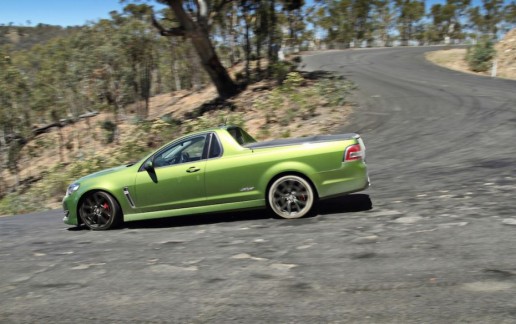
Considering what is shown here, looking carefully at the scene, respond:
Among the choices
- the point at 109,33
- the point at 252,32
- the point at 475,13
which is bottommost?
the point at 252,32

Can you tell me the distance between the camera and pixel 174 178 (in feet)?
24.4

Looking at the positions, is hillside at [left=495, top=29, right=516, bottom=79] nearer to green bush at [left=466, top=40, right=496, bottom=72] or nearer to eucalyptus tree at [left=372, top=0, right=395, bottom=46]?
green bush at [left=466, top=40, right=496, bottom=72]

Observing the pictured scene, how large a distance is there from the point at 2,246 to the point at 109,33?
29276mm

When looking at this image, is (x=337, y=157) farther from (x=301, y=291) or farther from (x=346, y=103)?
(x=346, y=103)

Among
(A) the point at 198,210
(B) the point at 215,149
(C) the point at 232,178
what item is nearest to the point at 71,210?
(A) the point at 198,210

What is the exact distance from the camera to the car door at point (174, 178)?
738 centimetres

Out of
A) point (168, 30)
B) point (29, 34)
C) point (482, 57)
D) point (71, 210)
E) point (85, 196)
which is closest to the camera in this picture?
point (85, 196)

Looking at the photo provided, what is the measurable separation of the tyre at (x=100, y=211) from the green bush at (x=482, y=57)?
2422 cm

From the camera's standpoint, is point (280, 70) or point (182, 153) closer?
point (182, 153)

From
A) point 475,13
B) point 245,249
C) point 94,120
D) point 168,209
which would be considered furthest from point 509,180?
point 475,13

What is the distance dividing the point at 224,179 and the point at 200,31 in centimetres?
1884

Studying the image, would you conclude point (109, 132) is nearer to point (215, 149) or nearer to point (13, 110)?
point (13, 110)

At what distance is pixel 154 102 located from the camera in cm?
3681

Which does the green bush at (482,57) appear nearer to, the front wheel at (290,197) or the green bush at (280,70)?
the green bush at (280,70)
